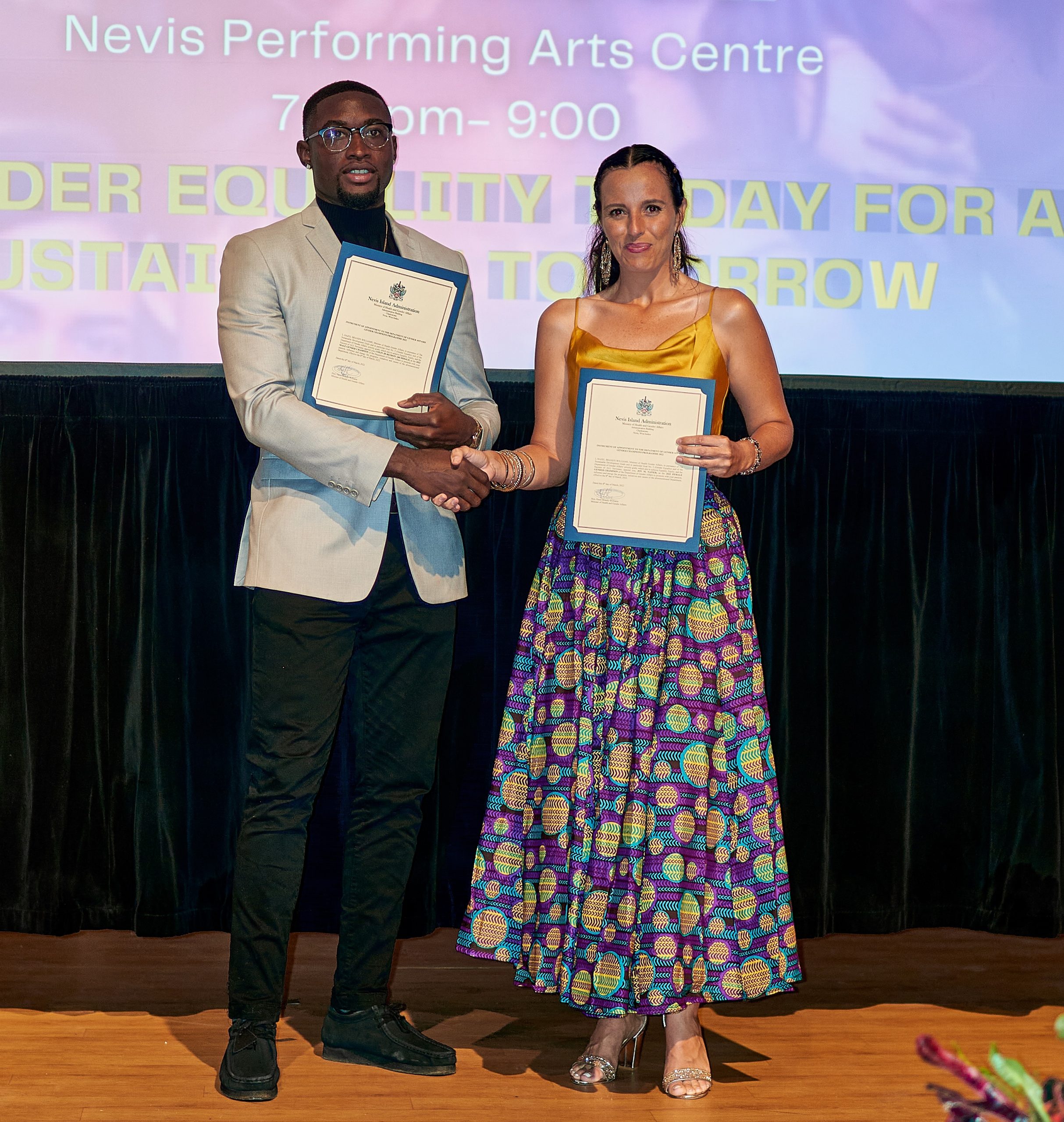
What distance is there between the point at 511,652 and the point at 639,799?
0.81m

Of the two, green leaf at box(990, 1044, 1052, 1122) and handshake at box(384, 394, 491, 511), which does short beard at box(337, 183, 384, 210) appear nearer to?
handshake at box(384, 394, 491, 511)

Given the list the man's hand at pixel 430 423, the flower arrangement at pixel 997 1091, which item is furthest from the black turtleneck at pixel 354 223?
the flower arrangement at pixel 997 1091

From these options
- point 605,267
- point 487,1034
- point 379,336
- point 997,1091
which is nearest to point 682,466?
point 605,267

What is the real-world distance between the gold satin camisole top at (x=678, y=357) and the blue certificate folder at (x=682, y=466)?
4 centimetres

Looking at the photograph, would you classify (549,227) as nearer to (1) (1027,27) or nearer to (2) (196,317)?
(2) (196,317)

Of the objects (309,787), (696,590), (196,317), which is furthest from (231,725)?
(696,590)

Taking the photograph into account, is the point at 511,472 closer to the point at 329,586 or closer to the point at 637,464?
the point at 637,464

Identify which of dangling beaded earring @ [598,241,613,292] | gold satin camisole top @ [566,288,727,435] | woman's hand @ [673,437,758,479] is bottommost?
woman's hand @ [673,437,758,479]

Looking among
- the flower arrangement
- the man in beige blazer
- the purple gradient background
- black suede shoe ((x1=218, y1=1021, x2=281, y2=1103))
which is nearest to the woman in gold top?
the man in beige blazer

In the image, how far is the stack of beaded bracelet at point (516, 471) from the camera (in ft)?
6.96

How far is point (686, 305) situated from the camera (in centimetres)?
217

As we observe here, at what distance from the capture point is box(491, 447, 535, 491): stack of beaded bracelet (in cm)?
212

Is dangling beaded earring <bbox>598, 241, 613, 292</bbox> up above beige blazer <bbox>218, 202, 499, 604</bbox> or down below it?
above

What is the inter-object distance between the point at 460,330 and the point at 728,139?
1.12 meters
